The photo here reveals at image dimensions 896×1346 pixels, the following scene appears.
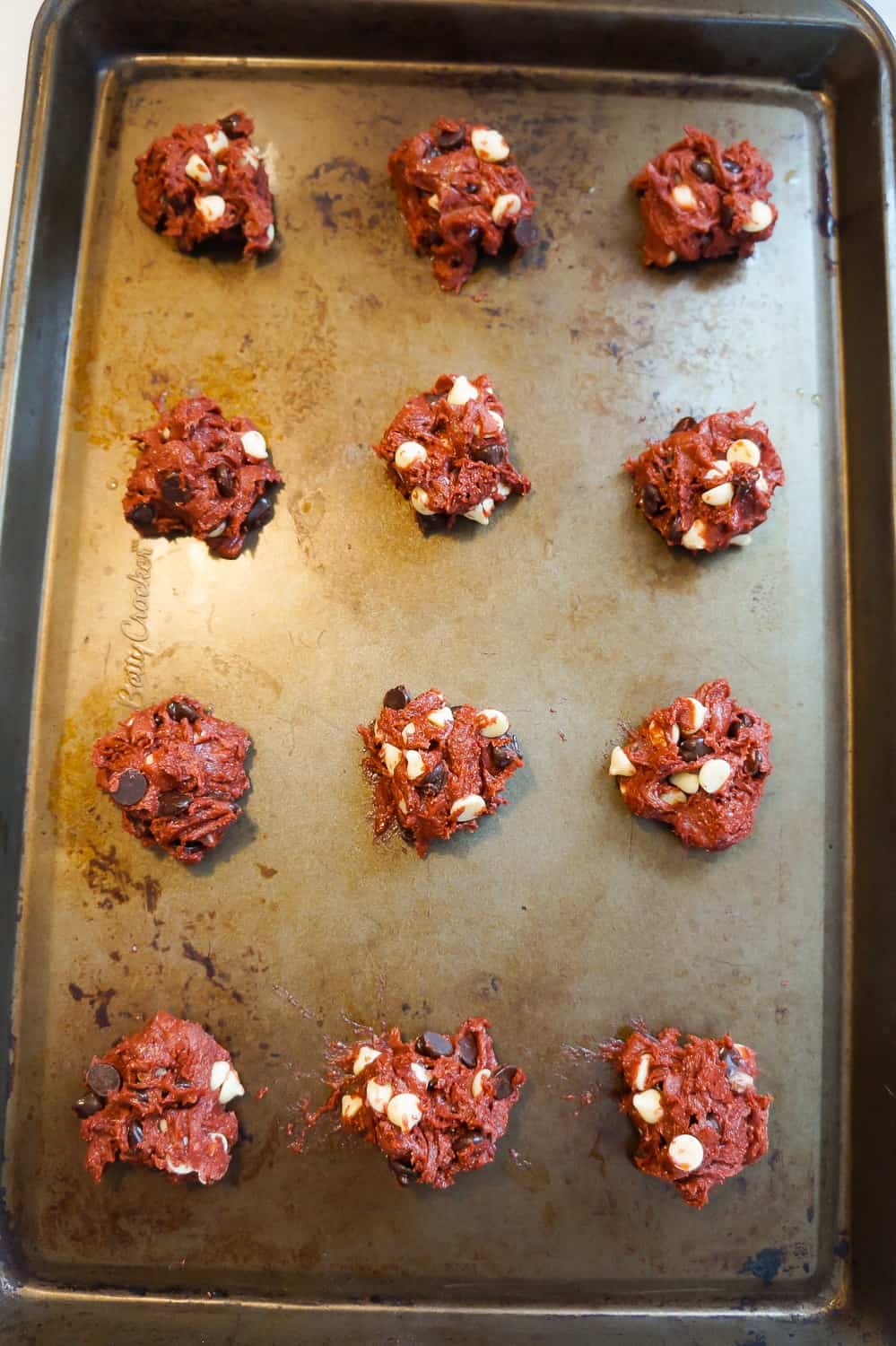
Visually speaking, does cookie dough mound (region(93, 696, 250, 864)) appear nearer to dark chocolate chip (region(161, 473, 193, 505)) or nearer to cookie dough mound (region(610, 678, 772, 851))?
dark chocolate chip (region(161, 473, 193, 505))

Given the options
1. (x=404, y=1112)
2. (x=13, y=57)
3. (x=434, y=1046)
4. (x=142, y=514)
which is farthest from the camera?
(x=13, y=57)

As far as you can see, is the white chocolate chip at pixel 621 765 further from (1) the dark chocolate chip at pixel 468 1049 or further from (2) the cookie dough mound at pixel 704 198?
(2) the cookie dough mound at pixel 704 198

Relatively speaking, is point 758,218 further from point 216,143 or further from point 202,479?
point 202,479

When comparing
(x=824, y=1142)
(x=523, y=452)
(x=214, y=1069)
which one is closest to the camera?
(x=214, y=1069)

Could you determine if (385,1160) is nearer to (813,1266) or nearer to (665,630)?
(813,1266)

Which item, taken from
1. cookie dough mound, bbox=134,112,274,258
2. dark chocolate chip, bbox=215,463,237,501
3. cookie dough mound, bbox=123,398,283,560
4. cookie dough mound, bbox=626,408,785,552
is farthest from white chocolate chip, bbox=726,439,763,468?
cookie dough mound, bbox=134,112,274,258

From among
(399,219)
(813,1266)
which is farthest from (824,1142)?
(399,219)

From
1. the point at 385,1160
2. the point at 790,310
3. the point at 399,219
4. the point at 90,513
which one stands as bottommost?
the point at 385,1160

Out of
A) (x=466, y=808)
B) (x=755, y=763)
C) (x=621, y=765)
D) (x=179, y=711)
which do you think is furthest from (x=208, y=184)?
(x=755, y=763)
